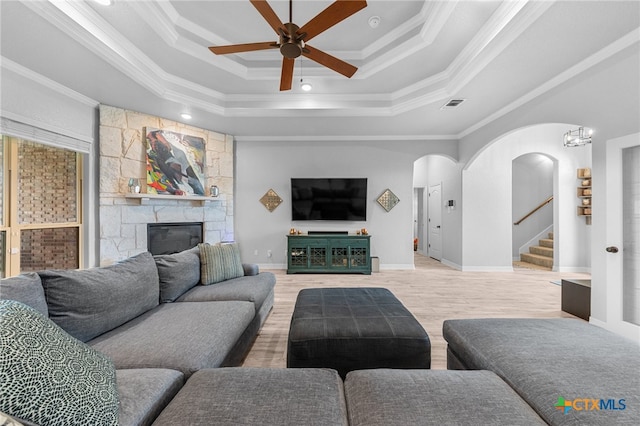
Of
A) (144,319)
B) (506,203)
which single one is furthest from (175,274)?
(506,203)

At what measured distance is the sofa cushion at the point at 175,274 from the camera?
2.16 meters

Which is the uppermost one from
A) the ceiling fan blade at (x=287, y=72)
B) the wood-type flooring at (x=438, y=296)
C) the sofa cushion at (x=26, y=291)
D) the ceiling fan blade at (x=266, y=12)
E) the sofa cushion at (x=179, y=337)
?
the ceiling fan blade at (x=266, y=12)

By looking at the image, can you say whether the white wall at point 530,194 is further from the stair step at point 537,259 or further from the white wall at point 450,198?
the white wall at point 450,198

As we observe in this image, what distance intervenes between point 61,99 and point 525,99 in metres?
5.91

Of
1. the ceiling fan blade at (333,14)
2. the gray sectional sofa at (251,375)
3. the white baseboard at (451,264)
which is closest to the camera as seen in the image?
the gray sectional sofa at (251,375)

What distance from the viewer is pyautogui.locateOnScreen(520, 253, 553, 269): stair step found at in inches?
221

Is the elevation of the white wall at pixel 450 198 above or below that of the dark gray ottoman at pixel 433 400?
above

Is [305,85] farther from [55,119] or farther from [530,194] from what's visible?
[530,194]

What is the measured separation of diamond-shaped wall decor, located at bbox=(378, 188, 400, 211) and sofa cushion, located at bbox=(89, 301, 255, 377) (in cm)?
399

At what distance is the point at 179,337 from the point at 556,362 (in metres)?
1.88

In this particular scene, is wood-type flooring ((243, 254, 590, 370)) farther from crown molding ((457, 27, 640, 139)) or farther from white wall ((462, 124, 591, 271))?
crown molding ((457, 27, 640, 139))

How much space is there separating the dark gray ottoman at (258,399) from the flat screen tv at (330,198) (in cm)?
Result: 430

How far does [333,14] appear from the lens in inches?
73.2

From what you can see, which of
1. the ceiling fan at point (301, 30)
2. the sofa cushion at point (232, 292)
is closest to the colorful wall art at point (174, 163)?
the sofa cushion at point (232, 292)
